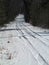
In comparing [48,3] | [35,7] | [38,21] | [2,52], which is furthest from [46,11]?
[2,52]

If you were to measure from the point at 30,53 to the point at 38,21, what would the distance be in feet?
67.5

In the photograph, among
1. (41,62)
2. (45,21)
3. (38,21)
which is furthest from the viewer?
(38,21)

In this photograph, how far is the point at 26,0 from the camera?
47.3 m

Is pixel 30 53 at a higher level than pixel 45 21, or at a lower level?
higher

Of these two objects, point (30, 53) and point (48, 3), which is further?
point (48, 3)

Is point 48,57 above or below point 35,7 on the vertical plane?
above

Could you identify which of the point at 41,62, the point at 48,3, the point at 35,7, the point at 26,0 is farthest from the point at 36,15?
the point at 41,62

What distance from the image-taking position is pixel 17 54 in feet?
33.9

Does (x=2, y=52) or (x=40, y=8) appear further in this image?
(x=40, y=8)

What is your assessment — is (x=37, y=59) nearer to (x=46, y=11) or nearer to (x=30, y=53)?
(x=30, y=53)

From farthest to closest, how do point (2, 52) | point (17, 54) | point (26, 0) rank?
point (26, 0) → point (2, 52) → point (17, 54)

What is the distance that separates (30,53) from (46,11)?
1794 centimetres

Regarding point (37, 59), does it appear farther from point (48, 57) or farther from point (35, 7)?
point (35, 7)

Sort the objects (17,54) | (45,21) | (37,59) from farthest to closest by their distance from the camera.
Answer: (45,21), (17,54), (37,59)
